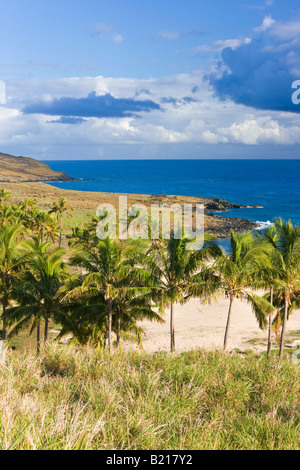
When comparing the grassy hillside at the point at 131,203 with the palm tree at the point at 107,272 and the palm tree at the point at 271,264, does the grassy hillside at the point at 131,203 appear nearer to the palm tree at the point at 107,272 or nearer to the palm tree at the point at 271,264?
the palm tree at the point at 271,264

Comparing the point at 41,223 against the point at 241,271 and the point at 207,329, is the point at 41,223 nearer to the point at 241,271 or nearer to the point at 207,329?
the point at 207,329

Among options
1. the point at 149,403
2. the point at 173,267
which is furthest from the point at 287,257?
the point at 149,403

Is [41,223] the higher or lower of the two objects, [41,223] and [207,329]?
the higher

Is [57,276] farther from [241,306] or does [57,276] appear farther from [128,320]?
[241,306]

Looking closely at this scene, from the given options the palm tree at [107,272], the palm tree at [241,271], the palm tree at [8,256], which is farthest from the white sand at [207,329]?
the palm tree at [8,256]

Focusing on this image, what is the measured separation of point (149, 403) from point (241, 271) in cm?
1319

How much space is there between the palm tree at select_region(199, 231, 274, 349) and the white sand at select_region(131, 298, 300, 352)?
23.0ft

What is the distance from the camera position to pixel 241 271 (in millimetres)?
20922

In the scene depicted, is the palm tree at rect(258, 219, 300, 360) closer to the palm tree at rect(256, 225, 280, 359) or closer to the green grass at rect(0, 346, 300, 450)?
the palm tree at rect(256, 225, 280, 359)

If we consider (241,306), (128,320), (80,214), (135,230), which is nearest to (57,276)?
(128,320)

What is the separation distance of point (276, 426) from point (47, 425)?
4.50 meters

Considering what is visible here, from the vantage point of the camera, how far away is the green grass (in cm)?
717

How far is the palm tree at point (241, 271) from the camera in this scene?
68.2ft

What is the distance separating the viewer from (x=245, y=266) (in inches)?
827
